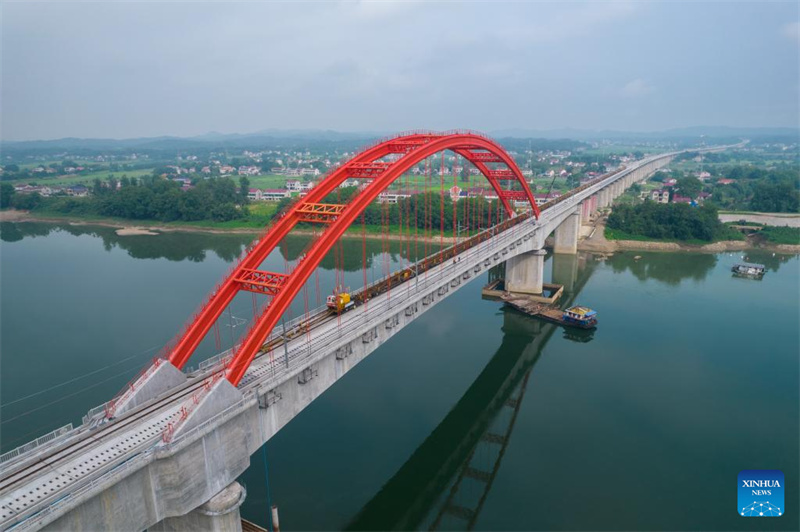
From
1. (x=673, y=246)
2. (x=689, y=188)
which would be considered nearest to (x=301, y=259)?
(x=673, y=246)

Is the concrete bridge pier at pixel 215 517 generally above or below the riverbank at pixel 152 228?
below

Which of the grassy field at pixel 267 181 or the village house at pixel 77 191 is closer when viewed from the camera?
the village house at pixel 77 191

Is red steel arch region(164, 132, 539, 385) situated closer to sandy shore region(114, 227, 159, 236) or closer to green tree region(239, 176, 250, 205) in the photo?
sandy shore region(114, 227, 159, 236)

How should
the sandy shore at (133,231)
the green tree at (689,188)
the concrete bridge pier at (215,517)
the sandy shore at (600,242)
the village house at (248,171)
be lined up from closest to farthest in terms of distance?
the concrete bridge pier at (215,517) < the sandy shore at (600,242) < the sandy shore at (133,231) < the green tree at (689,188) < the village house at (248,171)

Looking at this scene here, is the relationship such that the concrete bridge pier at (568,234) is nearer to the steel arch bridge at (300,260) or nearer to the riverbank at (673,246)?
the riverbank at (673,246)

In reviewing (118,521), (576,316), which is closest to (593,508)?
(118,521)

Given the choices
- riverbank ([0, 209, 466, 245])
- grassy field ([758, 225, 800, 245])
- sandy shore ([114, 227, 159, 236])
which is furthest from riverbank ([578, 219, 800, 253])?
sandy shore ([114, 227, 159, 236])

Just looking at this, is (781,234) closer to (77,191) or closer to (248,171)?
(77,191)

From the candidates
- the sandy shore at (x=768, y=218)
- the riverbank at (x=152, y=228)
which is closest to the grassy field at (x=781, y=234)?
the sandy shore at (x=768, y=218)
